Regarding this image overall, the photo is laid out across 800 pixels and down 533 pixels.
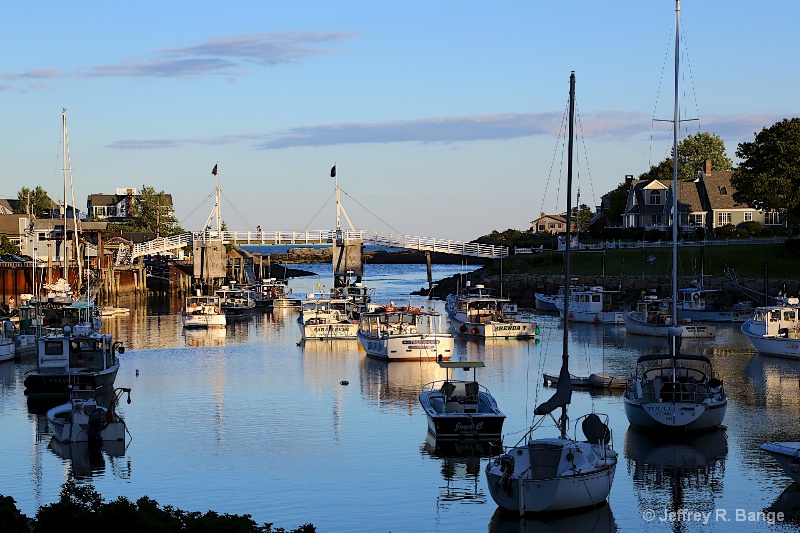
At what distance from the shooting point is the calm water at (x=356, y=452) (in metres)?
33.0

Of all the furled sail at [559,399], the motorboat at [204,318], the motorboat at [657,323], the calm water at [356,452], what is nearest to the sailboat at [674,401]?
the calm water at [356,452]

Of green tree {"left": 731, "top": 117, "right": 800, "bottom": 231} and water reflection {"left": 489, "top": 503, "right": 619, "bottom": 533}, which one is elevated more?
green tree {"left": 731, "top": 117, "right": 800, "bottom": 231}

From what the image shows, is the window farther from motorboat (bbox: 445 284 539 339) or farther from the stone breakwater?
motorboat (bbox: 445 284 539 339)

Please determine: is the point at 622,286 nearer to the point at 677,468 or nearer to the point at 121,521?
the point at 677,468

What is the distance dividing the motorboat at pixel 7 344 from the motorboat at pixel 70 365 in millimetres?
13943

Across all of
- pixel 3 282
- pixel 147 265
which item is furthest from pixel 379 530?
pixel 147 265

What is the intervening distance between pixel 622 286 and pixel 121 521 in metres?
89.4

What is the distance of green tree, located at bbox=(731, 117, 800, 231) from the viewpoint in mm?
113938

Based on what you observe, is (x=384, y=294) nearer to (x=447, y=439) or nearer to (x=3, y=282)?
(x=3, y=282)

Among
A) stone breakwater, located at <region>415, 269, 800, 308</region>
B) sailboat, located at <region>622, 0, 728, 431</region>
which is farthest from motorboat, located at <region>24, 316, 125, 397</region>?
stone breakwater, located at <region>415, 269, 800, 308</region>

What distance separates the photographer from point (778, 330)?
225 feet

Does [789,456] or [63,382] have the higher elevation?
[63,382]

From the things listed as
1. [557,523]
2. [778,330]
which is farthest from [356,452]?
[778,330]

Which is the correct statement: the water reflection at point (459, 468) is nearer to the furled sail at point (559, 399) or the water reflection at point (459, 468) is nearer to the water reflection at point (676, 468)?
the furled sail at point (559, 399)
